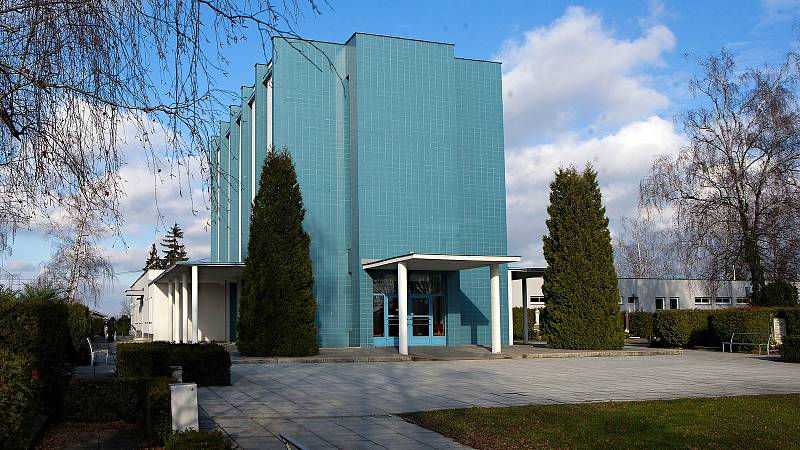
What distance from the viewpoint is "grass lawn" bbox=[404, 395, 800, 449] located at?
29.7 feet

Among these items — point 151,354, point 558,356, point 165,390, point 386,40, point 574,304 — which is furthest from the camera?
point 386,40

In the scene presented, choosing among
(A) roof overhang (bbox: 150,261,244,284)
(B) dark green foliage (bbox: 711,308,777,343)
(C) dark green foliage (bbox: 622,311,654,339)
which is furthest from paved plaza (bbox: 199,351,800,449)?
(C) dark green foliage (bbox: 622,311,654,339)

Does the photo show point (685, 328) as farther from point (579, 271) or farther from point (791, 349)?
point (791, 349)

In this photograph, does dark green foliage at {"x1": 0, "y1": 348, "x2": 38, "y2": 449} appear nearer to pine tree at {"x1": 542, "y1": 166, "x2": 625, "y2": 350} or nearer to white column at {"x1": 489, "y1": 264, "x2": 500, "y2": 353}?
white column at {"x1": 489, "y1": 264, "x2": 500, "y2": 353}

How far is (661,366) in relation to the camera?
21.3m

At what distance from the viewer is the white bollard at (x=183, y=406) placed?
28.3 ft

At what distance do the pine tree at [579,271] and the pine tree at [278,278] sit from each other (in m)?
9.76

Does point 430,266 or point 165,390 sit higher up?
point 430,266

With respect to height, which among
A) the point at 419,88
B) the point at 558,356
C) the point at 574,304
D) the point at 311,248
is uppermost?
the point at 419,88

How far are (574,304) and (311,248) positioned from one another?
10696mm

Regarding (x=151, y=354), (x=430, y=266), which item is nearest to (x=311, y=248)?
(x=430, y=266)

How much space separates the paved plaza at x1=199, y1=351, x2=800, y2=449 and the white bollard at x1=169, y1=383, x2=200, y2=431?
2.75 feet

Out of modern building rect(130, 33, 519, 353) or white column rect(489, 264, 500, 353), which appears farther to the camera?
modern building rect(130, 33, 519, 353)

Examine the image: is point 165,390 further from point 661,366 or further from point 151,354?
point 661,366
